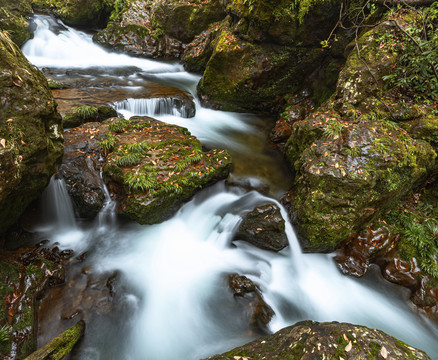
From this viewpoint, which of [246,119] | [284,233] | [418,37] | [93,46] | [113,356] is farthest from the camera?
[93,46]

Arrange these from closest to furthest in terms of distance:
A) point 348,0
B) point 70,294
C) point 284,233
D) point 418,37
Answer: point 70,294, point 284,233, point 418,37, point 348,0

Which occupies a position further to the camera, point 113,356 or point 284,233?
point 284,233

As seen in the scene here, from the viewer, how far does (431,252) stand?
4535 mm

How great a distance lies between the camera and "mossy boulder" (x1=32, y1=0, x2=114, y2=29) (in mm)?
13539

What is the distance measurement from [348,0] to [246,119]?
4.57 m

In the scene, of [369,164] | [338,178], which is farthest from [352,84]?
[338,178]

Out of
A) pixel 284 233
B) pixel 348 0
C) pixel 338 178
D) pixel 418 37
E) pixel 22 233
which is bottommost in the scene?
pixel 22 233

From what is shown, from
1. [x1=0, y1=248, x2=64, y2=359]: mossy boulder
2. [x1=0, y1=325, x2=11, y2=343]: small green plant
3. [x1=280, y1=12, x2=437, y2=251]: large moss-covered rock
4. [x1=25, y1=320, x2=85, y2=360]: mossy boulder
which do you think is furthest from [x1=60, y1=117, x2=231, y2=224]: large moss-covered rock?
[x1=0, y1=325, x2=11, y2=343]: small green plant

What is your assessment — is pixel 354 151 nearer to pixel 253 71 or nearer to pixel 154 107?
pixel 253 71

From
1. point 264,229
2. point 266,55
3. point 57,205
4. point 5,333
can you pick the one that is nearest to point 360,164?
point 264,229

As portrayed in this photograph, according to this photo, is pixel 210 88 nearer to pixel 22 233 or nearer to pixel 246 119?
pixel 246 119

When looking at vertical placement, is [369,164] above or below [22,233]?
above

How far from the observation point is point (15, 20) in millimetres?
10656

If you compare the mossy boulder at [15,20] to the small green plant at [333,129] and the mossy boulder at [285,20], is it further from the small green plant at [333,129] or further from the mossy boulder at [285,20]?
the small green plant at [333,129]
